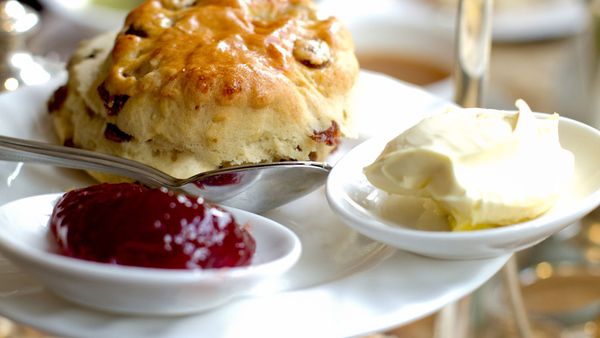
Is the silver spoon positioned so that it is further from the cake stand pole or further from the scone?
the cake stand pole

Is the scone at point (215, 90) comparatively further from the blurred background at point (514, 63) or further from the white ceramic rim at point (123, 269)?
the blurred background at point (514, 63)

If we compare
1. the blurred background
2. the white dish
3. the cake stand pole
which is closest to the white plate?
the cake stand pole

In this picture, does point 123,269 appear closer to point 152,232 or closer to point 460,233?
point 152,232

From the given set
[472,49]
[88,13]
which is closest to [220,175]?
[472,49]

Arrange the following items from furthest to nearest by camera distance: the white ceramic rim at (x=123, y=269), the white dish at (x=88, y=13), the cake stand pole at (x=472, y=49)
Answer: the white dish at (x=88, y=13) < the cake stand pole at (x=472, y=49) < the white ceramic rim at (x=123, y=269)

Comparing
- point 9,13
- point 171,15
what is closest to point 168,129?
point 171,15

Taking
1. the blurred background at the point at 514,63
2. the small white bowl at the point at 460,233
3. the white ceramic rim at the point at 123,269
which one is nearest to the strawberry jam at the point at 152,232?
the white ceramic rim at the point at 123,269
